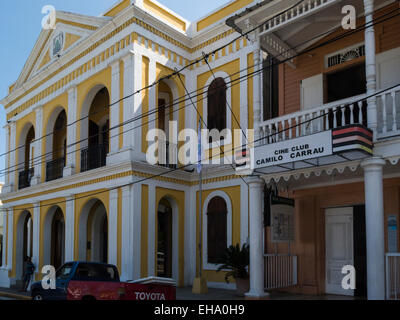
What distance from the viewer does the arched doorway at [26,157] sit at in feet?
82.8

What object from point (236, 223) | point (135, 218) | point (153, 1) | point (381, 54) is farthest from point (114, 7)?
point (381, 54)

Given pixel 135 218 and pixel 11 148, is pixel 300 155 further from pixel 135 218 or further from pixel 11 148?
pixel 11 148

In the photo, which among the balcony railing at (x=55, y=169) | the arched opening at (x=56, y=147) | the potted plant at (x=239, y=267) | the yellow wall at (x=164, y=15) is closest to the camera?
the potted plant at (x=239, y=267)

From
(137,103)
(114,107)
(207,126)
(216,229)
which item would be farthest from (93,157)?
(216,229)

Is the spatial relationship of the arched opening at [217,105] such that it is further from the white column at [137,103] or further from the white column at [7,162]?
the white column at [7,162]

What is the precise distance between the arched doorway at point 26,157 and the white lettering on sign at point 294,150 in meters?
16.5

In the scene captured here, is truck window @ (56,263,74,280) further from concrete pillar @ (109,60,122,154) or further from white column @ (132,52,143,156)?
concrete pillar @ (109,60,122,154)

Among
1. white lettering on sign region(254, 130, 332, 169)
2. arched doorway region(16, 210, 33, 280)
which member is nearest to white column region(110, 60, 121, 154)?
white lettering on sign region(254, 130, 332, 169)

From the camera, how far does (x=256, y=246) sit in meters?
12.1

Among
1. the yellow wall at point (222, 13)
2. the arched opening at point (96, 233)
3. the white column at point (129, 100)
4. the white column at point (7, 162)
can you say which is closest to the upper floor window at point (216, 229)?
the white column at point (129, 100)

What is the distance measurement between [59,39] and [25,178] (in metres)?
7.77

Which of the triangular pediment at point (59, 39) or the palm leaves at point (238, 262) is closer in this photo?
the palm leaves at point (238, 262)

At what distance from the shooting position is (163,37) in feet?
62.7

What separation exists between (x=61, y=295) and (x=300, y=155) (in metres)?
6.96
